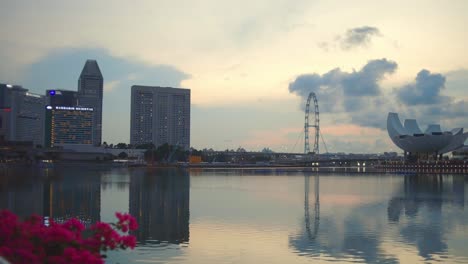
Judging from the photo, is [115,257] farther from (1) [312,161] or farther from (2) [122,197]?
(1) [312,161]

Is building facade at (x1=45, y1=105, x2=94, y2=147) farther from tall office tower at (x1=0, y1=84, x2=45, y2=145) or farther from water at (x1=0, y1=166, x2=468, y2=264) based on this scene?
water at (x1=0, y1=166, x2=468, y2=264)

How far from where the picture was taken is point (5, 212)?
22.5 ft

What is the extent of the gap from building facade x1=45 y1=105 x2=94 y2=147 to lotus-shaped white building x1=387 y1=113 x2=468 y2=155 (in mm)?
100901

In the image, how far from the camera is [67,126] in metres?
180

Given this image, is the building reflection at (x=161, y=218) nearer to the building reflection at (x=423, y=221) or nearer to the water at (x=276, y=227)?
the water at (x=276, y=227)

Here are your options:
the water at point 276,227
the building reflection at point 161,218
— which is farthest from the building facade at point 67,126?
the building reflection at point 161,218

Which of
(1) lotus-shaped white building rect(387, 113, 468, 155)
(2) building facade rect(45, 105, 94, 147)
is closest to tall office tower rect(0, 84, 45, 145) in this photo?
(2) building facade rect(45, 105, 94, 147)

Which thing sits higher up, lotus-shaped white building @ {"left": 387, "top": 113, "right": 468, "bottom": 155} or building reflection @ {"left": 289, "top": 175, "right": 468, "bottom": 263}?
lotus-shaped white building @ {"left": 387, "top": 113, "right": 468, "bottom": 155}

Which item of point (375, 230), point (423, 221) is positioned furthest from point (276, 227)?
point (423, 221)

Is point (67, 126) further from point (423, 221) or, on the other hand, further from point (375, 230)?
point (375, 230)

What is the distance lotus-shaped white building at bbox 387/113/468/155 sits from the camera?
113750 millimetres

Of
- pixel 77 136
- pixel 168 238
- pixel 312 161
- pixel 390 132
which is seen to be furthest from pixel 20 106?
pixel 168 238

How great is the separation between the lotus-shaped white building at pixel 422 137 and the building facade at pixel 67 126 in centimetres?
10090

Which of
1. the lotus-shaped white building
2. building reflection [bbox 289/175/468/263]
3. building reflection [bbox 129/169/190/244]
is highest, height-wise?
the lotus-shaped white building
